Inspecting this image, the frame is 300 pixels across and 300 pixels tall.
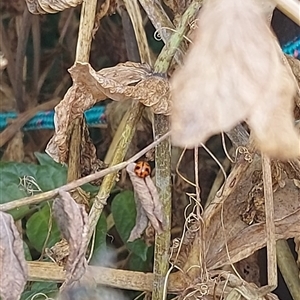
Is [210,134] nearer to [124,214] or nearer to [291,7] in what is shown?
[291,7]

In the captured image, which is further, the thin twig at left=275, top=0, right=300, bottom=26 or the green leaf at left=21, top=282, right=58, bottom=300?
the green leaf at left=21, top=282, right=58, bottom=300

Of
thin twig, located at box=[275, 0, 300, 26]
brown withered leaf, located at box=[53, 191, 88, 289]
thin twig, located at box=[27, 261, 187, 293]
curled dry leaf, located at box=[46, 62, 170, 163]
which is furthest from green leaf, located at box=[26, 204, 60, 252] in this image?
thin twig, located at box=[275, 0, 300, 26]

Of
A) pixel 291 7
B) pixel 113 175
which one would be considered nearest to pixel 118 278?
pixel 113 175

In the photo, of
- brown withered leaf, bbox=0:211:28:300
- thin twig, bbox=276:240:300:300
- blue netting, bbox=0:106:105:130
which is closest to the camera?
brown withered leaf, bbox=0:211:28:300

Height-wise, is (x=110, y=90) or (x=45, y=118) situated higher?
(x=110, y=90)

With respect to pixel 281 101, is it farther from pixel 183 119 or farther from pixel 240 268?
pixel 240 268

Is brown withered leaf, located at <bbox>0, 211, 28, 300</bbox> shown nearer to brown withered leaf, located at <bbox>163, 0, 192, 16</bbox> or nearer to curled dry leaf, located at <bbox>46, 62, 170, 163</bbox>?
curled dry leaf, located at <bbox>46, 62, 170, 163</bbox>

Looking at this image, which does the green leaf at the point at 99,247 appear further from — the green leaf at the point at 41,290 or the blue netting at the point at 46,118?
the blue netting at the point at 46,118
